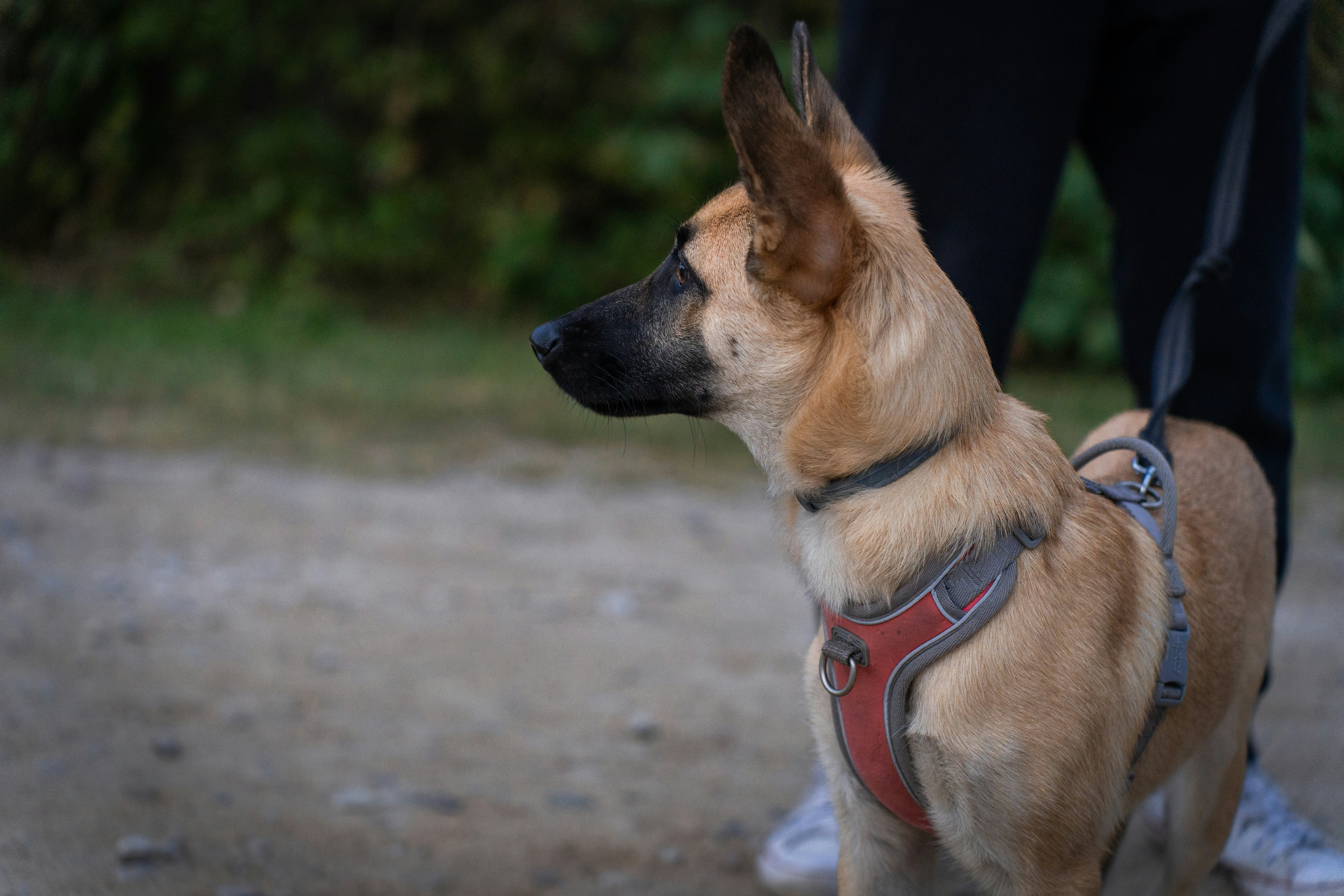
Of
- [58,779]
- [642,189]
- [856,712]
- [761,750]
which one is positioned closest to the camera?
[856,712]

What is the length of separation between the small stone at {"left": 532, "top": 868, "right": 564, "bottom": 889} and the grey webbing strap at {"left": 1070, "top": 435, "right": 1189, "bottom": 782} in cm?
129

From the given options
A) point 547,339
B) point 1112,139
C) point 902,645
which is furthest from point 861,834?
point 1112,139

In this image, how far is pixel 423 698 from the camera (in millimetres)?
3279

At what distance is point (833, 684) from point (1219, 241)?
4.27 feet

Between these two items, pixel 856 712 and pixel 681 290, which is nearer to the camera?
pixel 856 712

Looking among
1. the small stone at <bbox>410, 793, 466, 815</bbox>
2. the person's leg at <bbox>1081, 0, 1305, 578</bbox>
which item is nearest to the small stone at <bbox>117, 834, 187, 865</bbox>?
the small stone at <bbox>410, 793, 466, 815</bbox>

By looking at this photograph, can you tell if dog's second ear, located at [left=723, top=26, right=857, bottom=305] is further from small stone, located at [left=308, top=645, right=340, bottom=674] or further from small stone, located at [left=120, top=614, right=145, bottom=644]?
small stone, located at [left=120, top=614, right=145, bottom=644]

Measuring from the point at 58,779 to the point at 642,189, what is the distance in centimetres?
766

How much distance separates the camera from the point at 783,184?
63.8 inches

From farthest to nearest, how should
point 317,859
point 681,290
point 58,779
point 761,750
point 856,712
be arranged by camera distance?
point 761,750 → point 58,779 → point 317,859 → point 681,290 → point 856,712

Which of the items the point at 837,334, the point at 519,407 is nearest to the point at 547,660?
the point at 837,334

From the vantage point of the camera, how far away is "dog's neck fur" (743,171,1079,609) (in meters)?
1.66

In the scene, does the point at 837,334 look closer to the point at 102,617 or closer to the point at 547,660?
the point at 547,660

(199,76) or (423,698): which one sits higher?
(199,76)
